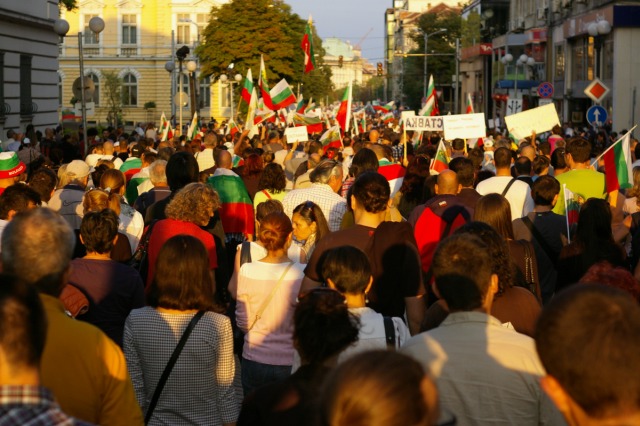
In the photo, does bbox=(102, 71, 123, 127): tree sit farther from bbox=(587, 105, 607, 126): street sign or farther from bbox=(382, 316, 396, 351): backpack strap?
bbox=(382, 316, 396, 351): backpack strap

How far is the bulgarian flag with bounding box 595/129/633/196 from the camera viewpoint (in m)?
10.2

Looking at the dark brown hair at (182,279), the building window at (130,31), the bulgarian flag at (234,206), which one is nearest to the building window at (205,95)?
the building window at (130,31)

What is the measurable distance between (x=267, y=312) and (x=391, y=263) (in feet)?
3.06

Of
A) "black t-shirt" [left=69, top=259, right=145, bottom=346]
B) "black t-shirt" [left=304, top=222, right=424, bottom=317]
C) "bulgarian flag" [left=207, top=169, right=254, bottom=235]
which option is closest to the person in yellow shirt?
"black t-shirt" [left=69, top=259, right=145, bottom=346]

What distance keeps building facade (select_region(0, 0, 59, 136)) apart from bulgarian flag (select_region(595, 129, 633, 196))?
78.7 feet

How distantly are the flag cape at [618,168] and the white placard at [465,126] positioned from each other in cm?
630

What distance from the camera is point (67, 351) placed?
13.9ft

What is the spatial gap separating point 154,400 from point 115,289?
94 centimetres

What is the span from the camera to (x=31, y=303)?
3287mm

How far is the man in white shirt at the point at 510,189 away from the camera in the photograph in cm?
1030

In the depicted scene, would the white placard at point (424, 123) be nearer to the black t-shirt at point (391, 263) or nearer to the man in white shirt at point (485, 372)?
the black t-shirt at point (391, 263)

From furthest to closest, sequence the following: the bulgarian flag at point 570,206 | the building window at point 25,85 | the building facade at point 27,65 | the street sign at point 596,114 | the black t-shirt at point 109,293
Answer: the building window at point 25,85, the building facade at point 27,65, the street sign at point 596,114, the bulgarian flag at point 570,206, the black t-shirt at point 109,293

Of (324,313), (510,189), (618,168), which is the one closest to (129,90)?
(510,189)

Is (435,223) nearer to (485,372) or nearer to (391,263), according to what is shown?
(391,263)
